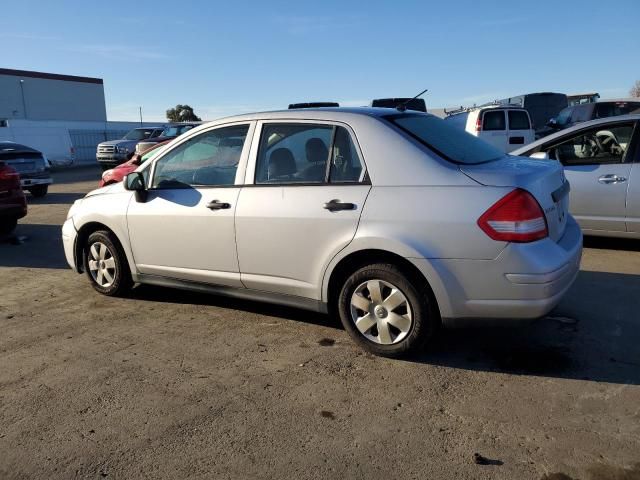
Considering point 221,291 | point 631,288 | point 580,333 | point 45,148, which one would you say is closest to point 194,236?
point 221,291

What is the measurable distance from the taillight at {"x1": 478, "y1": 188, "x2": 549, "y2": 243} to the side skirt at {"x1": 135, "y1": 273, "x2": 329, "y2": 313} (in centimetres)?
137

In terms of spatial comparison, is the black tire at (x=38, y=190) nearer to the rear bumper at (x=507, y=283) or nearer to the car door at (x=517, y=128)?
the car door at (x=517, y=128)

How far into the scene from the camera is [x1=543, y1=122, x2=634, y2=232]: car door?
21.5 ft

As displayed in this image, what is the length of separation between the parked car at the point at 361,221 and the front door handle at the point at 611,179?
103 inches

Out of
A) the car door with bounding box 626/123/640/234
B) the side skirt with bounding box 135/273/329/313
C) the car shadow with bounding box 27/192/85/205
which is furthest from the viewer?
the car shadow with bounding box 27/192/85/205

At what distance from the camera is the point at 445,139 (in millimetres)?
4227

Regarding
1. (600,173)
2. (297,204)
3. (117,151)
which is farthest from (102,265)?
(117,151)

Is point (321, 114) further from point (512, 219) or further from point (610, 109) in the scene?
point (610, 109)

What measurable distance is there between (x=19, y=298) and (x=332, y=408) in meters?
3.98

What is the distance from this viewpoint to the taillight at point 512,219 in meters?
3.49

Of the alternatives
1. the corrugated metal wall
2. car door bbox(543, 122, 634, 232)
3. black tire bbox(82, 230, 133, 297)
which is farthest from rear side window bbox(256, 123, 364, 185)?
the corrugated metal wall

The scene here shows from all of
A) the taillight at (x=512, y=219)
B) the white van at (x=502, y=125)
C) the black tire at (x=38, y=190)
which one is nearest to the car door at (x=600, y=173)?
the taillight at (x=512, y=219)

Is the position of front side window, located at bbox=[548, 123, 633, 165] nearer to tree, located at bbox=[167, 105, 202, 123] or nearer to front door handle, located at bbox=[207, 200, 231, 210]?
front door handle, located at bbox=[207, 200, 231, 210]

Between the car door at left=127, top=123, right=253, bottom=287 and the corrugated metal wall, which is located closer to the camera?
the car door at left=127, top=123, right=253, bottom=287
